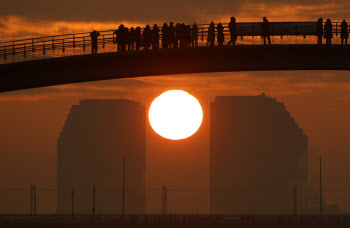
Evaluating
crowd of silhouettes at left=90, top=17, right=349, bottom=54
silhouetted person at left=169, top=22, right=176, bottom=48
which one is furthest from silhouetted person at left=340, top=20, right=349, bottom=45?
silhouetted person at left=169, top=22, right=176, bottom=48

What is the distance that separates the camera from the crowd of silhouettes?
237 feet

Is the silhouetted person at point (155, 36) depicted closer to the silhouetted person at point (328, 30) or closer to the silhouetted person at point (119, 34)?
the silhouetted person at point (119, 34)

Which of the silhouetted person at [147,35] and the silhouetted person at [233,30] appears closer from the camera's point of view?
the silhouetted person at [233,30]

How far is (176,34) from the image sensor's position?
7288cm

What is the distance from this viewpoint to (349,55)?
75500mm

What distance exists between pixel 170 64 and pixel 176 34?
3.64 meters

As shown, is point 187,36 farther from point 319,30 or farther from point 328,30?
point 328,30

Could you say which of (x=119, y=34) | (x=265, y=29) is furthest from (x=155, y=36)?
(x=265, y=29)

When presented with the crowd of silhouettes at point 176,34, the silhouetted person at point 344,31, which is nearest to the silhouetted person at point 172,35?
the crowd of silhouettes at point 176,34

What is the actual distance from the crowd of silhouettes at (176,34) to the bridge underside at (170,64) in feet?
4.90

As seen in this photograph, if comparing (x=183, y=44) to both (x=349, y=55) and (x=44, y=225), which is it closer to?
(x=349, y=55)

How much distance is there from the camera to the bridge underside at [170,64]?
2968 inches

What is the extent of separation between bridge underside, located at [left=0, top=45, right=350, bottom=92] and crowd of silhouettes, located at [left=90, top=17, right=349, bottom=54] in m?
1.49

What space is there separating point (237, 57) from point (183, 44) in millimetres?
4098
